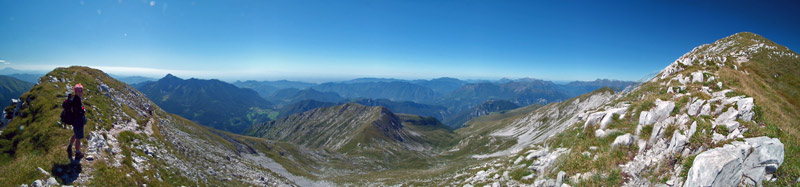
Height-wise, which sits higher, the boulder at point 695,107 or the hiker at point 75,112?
the boulder at point 695,107

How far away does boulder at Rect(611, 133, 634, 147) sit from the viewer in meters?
15.3

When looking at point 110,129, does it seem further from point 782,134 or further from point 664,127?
point 782,134

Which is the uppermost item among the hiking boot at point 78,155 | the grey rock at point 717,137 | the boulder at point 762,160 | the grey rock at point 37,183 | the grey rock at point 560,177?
the grey rock at point 717,137

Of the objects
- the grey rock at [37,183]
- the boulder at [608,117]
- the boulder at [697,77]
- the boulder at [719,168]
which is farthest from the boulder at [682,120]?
the grey rock at [37,183]

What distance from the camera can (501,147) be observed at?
160 m

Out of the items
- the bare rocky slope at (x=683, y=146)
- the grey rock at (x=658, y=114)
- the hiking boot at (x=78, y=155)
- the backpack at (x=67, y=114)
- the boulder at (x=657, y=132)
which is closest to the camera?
the bare rocky slope at (x=683, y=146)

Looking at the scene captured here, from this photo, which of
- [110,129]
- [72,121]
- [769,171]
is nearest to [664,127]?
[769,171]

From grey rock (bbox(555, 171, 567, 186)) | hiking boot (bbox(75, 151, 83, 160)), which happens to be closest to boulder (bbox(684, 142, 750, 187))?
grey rock (bbox(555, 171, 567, 186))

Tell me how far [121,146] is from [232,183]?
17.0 metres

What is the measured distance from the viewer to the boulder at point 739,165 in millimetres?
10086

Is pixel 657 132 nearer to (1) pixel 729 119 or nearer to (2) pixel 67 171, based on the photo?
(1) pixel 729 119

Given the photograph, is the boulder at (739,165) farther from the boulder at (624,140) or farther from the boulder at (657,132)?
the boulder at (624,140)

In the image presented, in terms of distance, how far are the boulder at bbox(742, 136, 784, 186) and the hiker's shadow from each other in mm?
34133

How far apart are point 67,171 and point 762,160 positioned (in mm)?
35611
